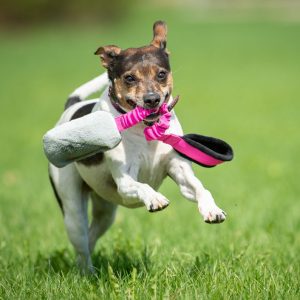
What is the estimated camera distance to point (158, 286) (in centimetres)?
404

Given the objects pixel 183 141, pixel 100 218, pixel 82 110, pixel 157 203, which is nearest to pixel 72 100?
pixel 82 110

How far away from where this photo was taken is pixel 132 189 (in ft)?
14.1

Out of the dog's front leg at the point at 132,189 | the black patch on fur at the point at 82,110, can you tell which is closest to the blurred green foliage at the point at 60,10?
the black patch on fur at the point at 82,110

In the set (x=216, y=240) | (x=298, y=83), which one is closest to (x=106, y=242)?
(x=216, y=240)

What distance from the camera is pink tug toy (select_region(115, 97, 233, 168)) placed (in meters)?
4.32

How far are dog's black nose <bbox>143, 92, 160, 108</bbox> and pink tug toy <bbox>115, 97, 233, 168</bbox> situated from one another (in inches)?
1.8

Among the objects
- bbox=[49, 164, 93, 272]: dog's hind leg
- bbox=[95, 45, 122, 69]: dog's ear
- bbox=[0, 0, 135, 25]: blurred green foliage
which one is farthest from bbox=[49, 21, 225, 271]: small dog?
bbox=[0, 0, 135, 25]: blurred green foliage

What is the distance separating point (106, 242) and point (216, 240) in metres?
1.05

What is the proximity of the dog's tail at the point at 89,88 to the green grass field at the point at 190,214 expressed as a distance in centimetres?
70

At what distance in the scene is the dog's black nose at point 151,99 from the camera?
4281 millimetres

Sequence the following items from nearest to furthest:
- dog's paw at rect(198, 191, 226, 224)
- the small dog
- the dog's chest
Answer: dog's paw at rect(198, 191, 226, 224) < the small dog < the dog's chest

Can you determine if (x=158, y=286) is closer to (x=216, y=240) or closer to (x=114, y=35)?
(x=216, y=240)

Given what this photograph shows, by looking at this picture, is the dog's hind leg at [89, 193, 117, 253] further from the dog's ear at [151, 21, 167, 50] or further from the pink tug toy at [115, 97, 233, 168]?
the dog's ear at [151, 21, 167, 50]

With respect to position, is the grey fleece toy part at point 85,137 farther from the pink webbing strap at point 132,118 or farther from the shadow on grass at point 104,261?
the shadow on grass at point 104,261
